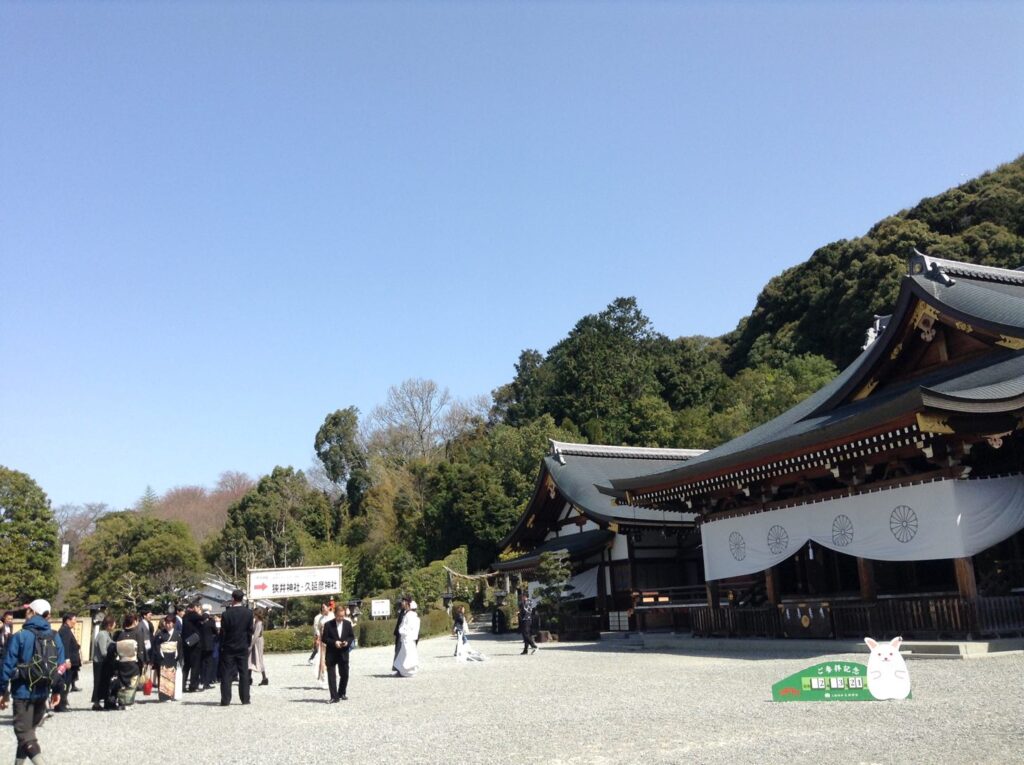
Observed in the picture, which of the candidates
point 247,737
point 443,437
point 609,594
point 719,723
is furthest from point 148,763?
point 443,437

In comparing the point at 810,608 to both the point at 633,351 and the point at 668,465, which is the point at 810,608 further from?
the point at 633,351

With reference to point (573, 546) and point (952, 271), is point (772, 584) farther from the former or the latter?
point (573, 546)

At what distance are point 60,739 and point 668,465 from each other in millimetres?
24216

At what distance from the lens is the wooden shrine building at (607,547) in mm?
24062

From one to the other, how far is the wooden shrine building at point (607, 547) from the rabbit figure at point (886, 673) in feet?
44.0

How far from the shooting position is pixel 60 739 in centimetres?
944

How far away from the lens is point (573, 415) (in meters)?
52.9

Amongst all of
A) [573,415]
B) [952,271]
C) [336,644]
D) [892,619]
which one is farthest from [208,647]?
[573,415]

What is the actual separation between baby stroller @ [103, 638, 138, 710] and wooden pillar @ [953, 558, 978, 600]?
12460mm

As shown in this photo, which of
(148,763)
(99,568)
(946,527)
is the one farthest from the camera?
(99,568)

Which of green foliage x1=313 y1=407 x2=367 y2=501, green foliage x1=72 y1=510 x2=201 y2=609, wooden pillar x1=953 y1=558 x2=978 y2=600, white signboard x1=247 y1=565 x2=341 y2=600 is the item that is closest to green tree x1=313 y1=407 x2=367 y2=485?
green foliage x1=313 y1=407 x2=367 y2=501

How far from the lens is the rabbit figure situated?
832cm

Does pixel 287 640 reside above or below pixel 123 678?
below

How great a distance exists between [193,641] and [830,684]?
971cm
